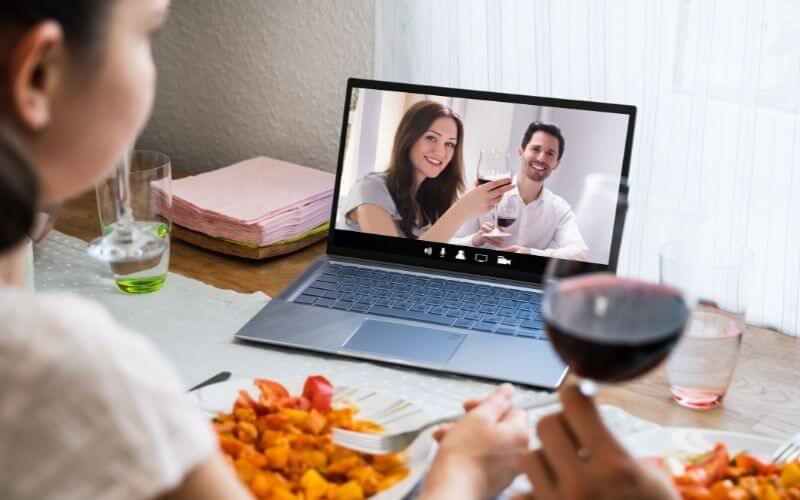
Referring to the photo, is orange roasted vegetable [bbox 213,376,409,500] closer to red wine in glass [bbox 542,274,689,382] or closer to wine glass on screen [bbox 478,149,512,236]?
red wine in glass [bbox 542,274,689,382]

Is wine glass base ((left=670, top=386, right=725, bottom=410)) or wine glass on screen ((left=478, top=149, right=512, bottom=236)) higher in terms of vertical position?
wine glass on screen ((left=478, top=149, right=512, bottom=236))

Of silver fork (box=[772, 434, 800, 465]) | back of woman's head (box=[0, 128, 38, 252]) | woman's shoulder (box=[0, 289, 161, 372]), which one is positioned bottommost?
silver fork (box=[772, 434, 800, 465])

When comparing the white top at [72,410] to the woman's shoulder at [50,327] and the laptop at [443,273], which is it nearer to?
the woman's shoulder at [50,327]

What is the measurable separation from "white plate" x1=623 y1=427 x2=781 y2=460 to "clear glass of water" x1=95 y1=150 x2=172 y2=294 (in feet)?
2.38

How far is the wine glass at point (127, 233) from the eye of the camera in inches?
51.8

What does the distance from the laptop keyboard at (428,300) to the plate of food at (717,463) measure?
11.6 inches

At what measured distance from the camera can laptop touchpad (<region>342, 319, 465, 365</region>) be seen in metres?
1.22

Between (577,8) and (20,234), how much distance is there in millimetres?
1047

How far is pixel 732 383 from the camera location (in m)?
1.20

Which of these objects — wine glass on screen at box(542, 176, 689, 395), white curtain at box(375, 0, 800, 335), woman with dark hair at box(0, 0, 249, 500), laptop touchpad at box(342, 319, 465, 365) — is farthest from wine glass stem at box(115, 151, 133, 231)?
wine glass on screen at box(542, 176, 689, 395)

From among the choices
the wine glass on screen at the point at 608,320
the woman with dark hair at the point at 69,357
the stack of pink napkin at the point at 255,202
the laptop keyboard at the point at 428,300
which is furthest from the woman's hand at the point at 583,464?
the stack of pink napkin at the point at 255,202

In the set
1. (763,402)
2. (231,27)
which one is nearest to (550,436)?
(763,402)

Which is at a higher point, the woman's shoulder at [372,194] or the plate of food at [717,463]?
the woman's shoulder at [372,194]

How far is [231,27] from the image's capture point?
1.92m
